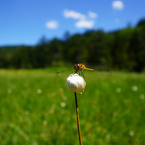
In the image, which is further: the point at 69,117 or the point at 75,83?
the point at 69,117

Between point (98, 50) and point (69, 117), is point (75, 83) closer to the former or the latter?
point (69, 117)

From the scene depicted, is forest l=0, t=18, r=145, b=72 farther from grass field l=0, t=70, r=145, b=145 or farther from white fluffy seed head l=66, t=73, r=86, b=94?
white fluffy seed head l=66, t=73, r=86, b=94

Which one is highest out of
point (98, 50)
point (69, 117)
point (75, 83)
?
point (98, 50)

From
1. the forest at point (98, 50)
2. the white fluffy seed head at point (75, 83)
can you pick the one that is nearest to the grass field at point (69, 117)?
the white fluffy seed head at point (75, 83)

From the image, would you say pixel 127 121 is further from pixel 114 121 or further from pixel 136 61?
pixel 136 61

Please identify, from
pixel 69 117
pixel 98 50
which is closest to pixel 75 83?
pixel 69 117
